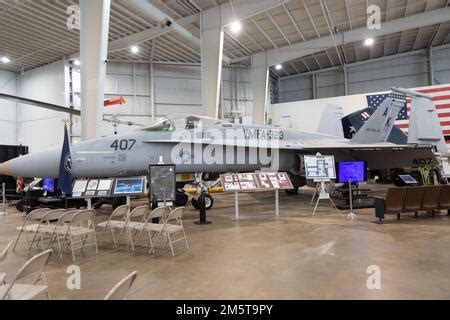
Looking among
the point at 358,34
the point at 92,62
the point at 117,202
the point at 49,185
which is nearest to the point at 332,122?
the point at 358,34

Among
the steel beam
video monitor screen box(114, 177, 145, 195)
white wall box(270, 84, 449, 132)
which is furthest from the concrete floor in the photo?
white wall box(270, 84, 449, 132)

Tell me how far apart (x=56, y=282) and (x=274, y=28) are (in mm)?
16618

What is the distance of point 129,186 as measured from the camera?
20.8 feet

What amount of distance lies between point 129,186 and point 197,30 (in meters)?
13.3

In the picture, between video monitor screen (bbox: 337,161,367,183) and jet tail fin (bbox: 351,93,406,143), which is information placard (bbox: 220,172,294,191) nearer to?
video monitor screen (bbox: 337,161,367,183)

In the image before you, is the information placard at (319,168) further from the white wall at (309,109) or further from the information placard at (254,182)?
the white wall at (309,109)

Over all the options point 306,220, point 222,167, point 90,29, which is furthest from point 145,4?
point 306,220

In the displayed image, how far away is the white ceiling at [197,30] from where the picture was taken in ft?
46.0

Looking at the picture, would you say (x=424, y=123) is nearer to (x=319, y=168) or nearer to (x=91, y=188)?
(x=319, y=168)

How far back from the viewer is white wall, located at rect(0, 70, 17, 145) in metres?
20.9

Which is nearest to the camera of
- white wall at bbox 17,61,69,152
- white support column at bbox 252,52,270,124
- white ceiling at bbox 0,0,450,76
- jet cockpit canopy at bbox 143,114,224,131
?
jet cockpit canopy at bbox 143,114,224,131

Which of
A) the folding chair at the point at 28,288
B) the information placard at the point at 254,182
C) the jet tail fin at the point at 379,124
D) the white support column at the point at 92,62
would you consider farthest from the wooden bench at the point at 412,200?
the white support column at the point at 92,62

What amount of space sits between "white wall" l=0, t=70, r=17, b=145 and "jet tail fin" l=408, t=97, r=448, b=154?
24.4 metres
